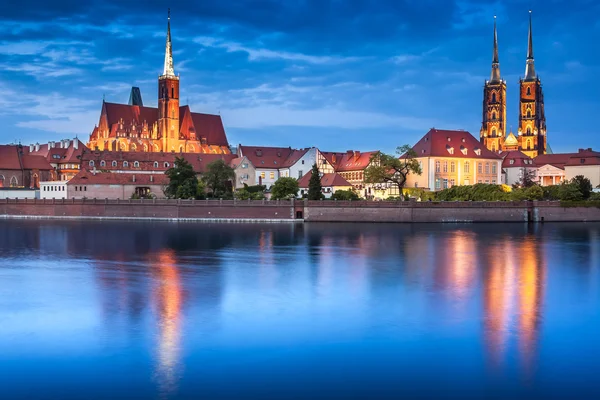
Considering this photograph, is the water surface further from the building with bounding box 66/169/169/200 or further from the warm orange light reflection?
the building with bounding box 66/169/169/200

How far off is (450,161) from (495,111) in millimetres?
55745

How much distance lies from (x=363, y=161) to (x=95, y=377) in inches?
2945

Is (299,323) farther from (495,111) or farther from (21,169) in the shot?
(495,111)

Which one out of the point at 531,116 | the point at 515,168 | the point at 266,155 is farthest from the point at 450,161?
the point at 531,116

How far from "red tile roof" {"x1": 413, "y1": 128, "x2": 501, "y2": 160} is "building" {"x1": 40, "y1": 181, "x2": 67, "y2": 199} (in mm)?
40543

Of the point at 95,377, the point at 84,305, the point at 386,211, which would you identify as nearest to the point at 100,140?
the point at 386,211

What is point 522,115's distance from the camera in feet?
438

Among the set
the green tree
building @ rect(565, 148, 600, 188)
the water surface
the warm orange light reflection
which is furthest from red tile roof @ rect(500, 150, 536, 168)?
the warm orange light reflection

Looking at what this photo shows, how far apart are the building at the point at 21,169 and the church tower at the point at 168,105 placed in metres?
21.9

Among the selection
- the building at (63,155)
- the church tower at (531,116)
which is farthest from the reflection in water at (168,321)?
the church tower at (531,116)

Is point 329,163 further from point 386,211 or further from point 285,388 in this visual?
point 285,388

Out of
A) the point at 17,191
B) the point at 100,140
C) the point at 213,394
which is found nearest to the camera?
the point at 213,394

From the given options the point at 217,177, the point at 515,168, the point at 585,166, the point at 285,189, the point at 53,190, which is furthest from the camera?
the point at 515,168

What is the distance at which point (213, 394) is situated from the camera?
14539mm
